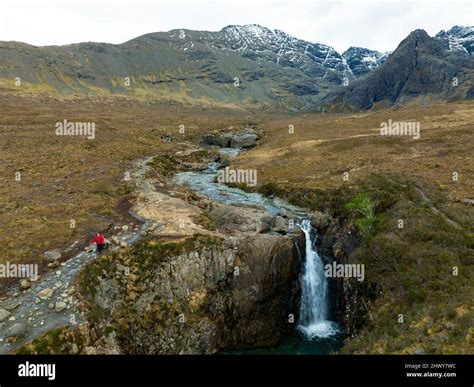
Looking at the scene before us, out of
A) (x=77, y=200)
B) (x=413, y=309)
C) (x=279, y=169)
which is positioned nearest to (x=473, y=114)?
(x=279, y=169)

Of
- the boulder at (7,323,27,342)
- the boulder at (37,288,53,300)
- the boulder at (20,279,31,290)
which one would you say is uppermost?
the boulder at (20,279,31,290)

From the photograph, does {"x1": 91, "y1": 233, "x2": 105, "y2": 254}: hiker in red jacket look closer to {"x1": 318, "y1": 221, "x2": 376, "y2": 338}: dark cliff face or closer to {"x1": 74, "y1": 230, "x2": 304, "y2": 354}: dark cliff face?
{"x1": 74, "y1": 230, "x2": 304, "y2": 354}: dark cliff face

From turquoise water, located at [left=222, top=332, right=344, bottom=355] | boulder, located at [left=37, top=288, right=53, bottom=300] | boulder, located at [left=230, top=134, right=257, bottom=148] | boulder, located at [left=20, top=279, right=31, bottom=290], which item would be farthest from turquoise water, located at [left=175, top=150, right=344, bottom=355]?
boulder, located at [left=230, top=134, right=257, bottom=148]

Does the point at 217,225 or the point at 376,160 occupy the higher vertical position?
the point at 376,160

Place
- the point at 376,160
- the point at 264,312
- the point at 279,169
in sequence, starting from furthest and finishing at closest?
the point at 279,169 → the point at 376,160 → the point at 264,312

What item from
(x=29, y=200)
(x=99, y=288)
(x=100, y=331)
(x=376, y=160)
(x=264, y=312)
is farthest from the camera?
(x=376, y=160)

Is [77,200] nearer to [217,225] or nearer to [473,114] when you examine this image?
[217,225]

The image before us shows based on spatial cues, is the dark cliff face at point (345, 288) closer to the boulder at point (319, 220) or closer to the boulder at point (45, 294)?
the boulder at point (319, 220)

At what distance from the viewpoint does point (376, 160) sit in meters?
56.1

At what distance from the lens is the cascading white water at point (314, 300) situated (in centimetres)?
2961

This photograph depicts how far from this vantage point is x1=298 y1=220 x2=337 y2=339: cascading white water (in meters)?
29.6

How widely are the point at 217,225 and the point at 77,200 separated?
664 inches

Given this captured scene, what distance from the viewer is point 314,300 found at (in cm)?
3112

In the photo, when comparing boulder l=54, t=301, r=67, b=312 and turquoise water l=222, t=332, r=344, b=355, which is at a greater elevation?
boulder l=54, t=301, r=67, b=312
